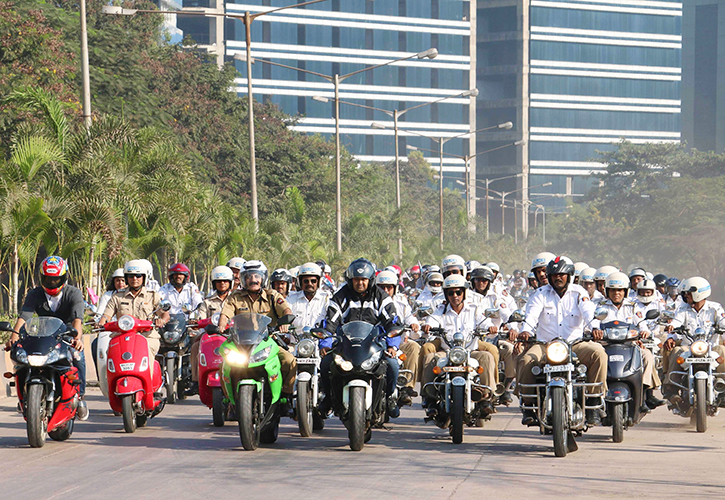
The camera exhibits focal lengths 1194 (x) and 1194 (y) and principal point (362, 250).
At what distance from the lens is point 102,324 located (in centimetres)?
1220

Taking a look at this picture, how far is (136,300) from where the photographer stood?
13141 mm

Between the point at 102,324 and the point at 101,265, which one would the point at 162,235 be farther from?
the point at 102,324

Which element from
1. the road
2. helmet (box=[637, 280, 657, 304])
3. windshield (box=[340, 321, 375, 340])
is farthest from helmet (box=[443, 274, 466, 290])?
helmet (box=[637, 280, 657, 304])

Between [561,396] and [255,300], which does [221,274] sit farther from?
[561,396]

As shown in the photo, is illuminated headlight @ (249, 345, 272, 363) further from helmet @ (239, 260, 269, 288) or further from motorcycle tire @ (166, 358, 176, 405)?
motorcycle tire @ (166, 358, 176, 405)

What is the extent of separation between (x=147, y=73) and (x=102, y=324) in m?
26.0

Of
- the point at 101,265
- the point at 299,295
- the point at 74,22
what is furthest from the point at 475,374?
the point at 74,22

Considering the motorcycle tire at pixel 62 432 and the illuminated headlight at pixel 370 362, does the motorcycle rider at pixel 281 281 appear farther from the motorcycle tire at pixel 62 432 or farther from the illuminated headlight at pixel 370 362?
the illuminated headlight at pixel 370 362

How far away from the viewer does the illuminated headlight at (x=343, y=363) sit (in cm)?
1023

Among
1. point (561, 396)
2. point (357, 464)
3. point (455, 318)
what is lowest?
point (357, 464)

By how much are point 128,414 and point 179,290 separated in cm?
415

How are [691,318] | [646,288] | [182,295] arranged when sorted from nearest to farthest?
[691,318]
[182,295]
[646,288]

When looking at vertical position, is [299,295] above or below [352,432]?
above

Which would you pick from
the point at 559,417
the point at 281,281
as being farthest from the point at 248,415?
the point at 281,281
